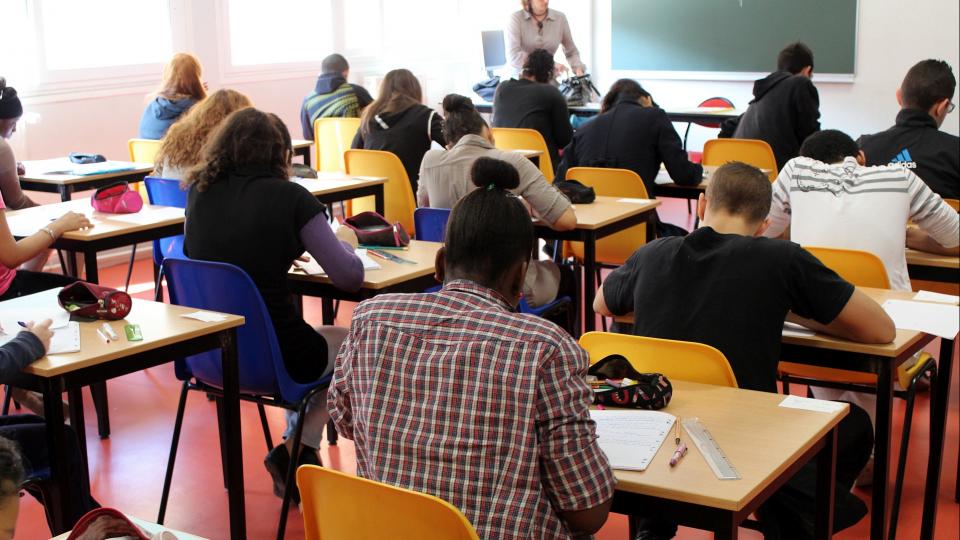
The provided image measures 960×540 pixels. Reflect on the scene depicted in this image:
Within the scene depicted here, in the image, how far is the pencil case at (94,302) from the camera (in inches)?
117

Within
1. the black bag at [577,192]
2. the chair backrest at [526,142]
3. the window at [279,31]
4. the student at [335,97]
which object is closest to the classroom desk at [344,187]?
the black bag at [577,192]

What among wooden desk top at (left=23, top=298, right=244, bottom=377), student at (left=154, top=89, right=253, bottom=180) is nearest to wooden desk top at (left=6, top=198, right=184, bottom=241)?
student at (left=154, top=89, right=253, bottom=180)

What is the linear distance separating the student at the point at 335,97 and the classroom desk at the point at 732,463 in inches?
203

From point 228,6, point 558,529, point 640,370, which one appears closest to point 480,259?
point 558,529

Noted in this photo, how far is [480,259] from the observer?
192 centimetres

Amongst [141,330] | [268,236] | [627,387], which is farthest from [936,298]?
[141,330]

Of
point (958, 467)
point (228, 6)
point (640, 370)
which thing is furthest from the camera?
point (228, 6)

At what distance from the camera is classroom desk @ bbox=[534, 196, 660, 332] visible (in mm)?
4426

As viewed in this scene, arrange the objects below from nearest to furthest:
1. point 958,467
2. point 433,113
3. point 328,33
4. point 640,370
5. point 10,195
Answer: point 640,370 → point 958,467 → point 10,195 → point 433,113 → point 328,33

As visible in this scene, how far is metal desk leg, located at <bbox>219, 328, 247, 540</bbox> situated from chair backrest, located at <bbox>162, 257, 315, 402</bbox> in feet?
0.45

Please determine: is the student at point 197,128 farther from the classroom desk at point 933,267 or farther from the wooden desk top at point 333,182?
the classroom desk at point 933,267

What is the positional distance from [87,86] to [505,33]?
4.70 metres

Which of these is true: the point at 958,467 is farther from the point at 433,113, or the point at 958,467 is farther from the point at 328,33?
the point at 328,33

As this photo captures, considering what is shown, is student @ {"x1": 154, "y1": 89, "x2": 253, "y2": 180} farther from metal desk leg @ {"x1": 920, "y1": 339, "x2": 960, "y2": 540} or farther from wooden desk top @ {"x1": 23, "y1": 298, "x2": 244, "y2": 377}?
metal desk leg @ {"x1": 920, "y1": 339, "x2": 960, "y2": 540}
